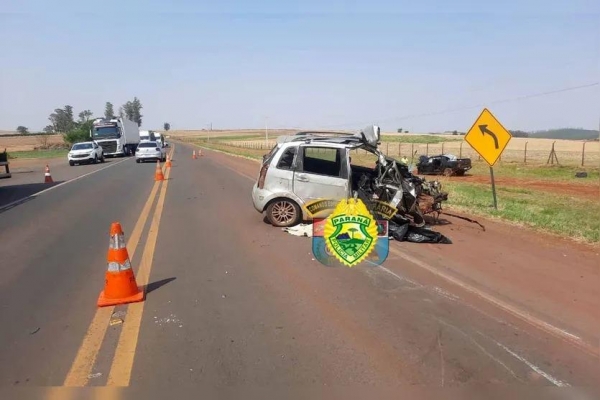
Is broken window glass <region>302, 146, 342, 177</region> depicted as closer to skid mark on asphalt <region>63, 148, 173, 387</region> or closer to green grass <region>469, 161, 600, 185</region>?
skid mark on asphalt <region>63, 148, 173, 387</region>

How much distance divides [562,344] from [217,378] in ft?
9.63

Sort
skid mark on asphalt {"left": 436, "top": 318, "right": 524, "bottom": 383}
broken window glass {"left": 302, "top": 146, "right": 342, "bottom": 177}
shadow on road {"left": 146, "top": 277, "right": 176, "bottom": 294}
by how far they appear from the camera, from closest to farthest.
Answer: skid mark on asphalt {"left": 436, "top": 318, "right": 524, "bottom": 383}, shadow on road {"left": 146, "top": 277, "right": 176, "bottom": 294}, broken window glass {"left": 302, "top": 146, "right": 342, "bottom": 177}

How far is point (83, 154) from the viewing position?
35750 millimetres

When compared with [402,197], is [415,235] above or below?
below

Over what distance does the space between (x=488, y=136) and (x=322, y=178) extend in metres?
5.18

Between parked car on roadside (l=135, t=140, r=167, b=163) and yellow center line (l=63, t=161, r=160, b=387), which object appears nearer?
yellow center line (l=63, t=161, r=160, b=387)

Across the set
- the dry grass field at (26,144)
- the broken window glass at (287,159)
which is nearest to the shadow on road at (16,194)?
the broken window glass at (287,159)

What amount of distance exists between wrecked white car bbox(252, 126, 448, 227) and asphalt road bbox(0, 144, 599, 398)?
142 cm

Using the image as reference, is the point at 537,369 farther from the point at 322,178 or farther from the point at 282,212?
the point at 282,212

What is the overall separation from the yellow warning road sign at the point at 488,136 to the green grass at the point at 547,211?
134 cm

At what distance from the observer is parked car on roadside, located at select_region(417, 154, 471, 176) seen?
89.7 feet

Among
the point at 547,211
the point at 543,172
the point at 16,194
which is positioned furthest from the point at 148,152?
the point at 547,211

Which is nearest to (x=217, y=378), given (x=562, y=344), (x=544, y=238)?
(x=562, y=344)

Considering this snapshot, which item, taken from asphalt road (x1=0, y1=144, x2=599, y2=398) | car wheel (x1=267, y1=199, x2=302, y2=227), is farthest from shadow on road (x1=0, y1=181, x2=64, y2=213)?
car wheel (x1=267, y1=199, x2=302, y2=227)
